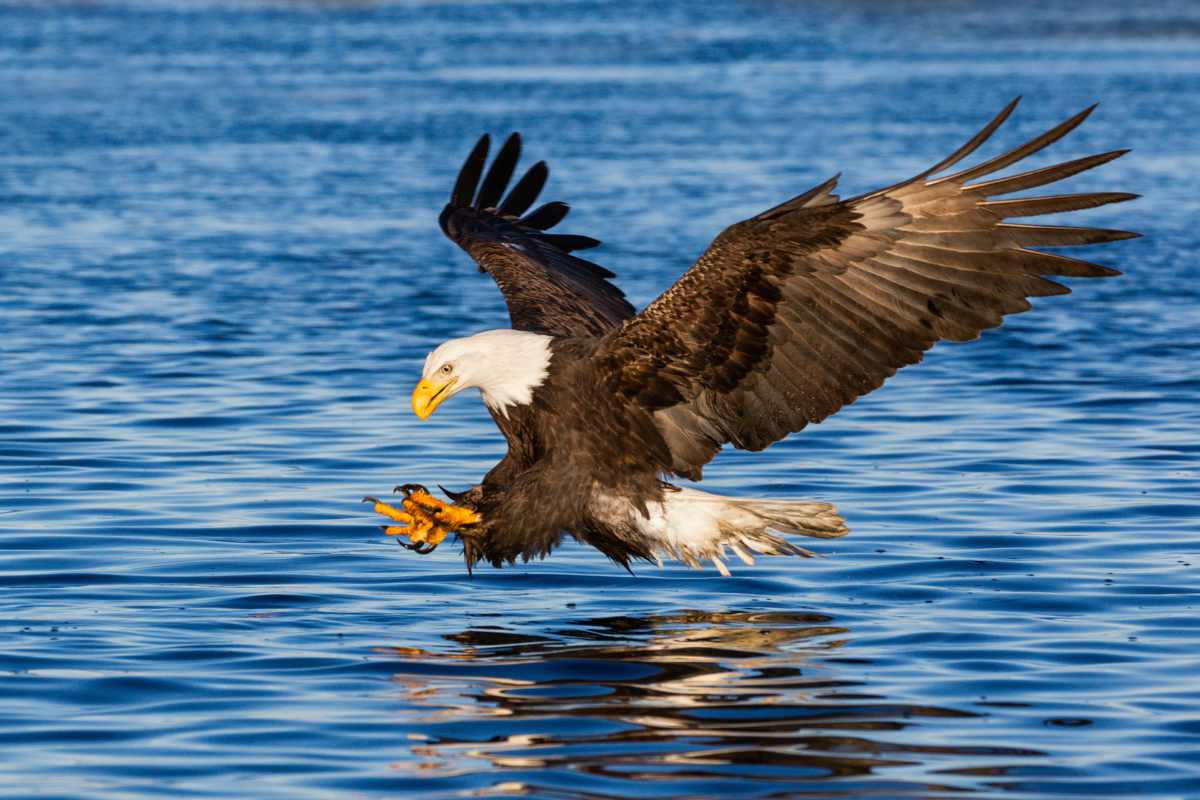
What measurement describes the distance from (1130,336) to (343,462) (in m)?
5.56

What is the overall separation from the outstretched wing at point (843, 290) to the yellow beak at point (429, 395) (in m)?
0.55

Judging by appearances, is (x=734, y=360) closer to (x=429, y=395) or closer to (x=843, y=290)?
(x=843, y=290)

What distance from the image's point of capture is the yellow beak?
254 inches

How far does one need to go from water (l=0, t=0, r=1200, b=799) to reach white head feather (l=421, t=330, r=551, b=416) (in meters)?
0.75

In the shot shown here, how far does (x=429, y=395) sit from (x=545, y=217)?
2501 millimetres

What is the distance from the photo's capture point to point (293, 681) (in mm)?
5742

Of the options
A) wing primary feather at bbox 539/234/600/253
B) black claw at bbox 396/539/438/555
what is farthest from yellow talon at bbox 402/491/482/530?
wing primary feather at bbox 539/234/600/253

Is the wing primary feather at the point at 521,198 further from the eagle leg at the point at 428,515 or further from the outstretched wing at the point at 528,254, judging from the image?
the eagle leg at the point at 428,515

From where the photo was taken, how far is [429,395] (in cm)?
648

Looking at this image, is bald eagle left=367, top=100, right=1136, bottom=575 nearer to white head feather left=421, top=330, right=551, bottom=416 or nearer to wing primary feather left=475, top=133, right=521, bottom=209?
white head feather left=421, top=330, right=551, bottom=416

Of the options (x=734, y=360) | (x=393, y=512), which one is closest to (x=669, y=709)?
(x=734, y=360)

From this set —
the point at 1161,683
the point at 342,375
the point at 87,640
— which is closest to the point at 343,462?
the point at 342,375

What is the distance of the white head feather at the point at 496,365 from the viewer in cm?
653

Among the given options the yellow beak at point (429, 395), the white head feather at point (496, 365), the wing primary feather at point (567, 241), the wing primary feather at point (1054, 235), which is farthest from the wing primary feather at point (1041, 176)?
the wing primary feather at point (567, 241)
